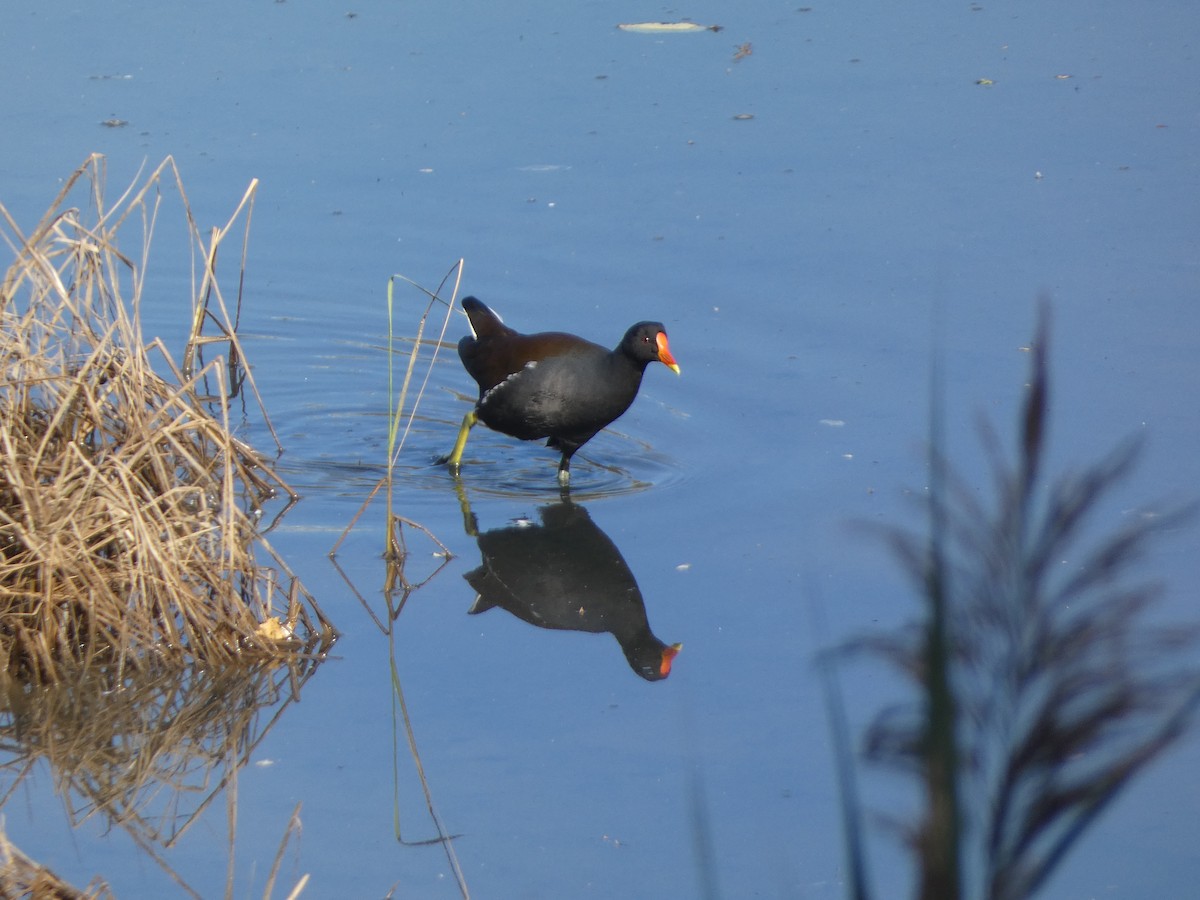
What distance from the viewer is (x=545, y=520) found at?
512 centimetres

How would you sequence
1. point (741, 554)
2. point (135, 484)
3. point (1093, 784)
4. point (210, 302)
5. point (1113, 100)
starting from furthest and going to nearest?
point (1113, 100)
point (210, 302)
point (741, 554)
point (135, 484)
point (1093, 784)

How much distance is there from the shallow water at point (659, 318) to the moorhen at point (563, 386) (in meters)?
0.19

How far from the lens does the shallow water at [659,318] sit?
3418 mm

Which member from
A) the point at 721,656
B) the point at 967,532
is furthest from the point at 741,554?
the point at 967,532

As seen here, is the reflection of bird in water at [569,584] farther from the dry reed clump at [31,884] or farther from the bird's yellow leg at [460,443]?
the dry reed clump at [31,884]

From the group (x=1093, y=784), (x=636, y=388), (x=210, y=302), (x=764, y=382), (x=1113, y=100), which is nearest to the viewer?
(x=1093, y=784)

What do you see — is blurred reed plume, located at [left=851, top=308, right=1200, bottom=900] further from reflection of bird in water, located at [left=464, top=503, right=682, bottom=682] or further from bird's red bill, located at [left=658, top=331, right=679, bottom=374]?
bird's red bill, located at [left=658, top=331, right=679, bottom=374]

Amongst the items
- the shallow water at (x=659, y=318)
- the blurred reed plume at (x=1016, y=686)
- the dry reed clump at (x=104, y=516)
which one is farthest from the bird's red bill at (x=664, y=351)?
the blurred reed plume at (x=1016, y=686)

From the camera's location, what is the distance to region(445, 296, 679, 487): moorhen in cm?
547

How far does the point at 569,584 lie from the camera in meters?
4.62

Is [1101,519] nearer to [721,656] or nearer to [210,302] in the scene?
[721,656]

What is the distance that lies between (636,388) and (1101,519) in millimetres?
1637

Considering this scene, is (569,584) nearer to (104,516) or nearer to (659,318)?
(104,516)

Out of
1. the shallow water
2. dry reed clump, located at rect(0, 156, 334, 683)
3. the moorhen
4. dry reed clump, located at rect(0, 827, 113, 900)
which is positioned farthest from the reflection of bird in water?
dry reed clump, located at rect(0, 827, 113, 900)
